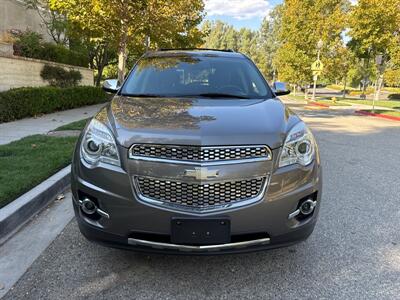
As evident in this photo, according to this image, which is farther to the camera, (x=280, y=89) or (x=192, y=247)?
(x=280, y=89)

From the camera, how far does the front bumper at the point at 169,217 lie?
256 cm

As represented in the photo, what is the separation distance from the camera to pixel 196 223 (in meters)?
2.52

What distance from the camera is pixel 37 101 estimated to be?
10953 millimetres

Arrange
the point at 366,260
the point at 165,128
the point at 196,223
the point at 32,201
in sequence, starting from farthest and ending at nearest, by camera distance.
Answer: the point at 32,201 → the point at 366,260 → the point at 165,128 → the point at 196,223

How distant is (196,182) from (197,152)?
0.64 ft

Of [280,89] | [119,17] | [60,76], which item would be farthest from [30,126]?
[60,76]

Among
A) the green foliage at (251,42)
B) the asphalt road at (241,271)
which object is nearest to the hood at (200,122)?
the asphalt road at (241,271)

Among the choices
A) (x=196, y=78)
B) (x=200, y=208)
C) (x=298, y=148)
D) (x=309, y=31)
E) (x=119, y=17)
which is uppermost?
(x=309, y=31)

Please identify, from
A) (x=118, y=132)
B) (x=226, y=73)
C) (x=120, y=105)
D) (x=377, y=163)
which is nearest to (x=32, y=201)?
(x=120, y=105)

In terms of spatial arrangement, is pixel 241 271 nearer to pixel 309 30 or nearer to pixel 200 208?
pixel 200 208

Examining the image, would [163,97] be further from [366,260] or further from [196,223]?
[366,260]

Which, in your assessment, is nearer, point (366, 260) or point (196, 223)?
point (196, 223)

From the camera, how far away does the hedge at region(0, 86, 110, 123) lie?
31.1 ft

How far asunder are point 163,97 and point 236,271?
1688 mm
